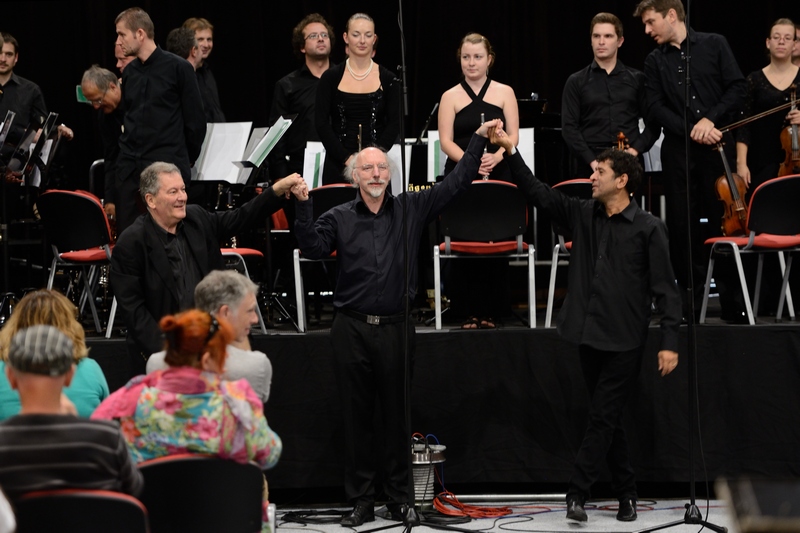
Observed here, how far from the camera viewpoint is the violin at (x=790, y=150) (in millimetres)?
6332

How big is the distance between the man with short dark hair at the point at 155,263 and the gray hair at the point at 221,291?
1055 mm

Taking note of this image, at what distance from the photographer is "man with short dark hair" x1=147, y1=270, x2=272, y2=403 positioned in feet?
11.3

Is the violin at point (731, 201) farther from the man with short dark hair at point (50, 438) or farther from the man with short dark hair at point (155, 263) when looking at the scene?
the man with short dark hair at point (50, 438)

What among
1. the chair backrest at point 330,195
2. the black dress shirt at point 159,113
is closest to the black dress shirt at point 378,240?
the chair backrest at point 330,195

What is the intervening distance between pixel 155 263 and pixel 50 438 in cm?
210

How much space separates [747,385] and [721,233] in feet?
3.92

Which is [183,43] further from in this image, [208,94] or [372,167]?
[372,167]

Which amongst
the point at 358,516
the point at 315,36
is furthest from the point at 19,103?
the point at 358,516

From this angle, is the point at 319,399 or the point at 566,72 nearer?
the point at 319,399

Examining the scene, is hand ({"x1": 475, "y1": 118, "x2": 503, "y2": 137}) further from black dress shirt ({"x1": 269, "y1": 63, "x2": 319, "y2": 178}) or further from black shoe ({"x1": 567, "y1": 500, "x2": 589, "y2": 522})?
black dress shirt ({"x1": 269, "y1": 63, "x2": 319, "y2": 178})

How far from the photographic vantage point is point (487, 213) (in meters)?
5.93

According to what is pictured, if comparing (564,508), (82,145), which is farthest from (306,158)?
(82,145)

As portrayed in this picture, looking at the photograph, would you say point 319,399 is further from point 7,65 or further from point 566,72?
point 566,72

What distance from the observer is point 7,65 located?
7.40 meters
